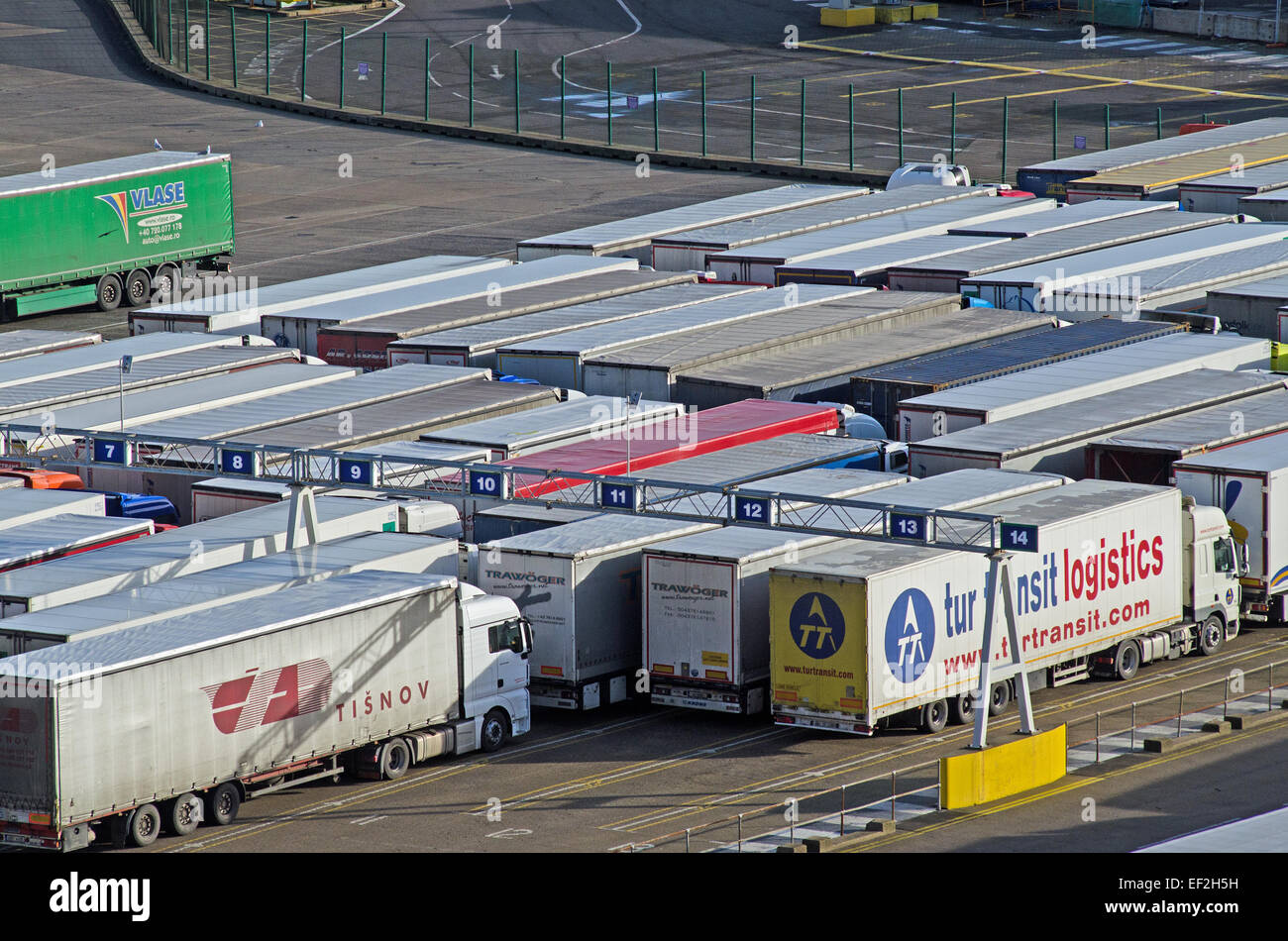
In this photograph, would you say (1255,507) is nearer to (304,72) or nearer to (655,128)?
(655,128)

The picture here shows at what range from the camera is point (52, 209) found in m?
72.7

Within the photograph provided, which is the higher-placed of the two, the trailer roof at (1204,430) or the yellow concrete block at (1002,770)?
the trailer roof at (1204,430)

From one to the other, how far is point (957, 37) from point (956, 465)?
72.4 meters

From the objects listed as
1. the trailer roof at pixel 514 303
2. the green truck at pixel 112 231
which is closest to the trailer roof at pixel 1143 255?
the trailer roof at pixel 514 303

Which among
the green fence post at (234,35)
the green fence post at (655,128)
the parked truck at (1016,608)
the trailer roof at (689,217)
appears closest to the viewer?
the parked truck at (1016,608)

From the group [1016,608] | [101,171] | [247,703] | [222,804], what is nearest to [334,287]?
[101,171]

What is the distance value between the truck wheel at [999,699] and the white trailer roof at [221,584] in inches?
418

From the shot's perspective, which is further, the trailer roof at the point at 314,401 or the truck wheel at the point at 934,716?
the trailer roof at the point at 314,401

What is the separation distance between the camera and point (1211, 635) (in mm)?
44125

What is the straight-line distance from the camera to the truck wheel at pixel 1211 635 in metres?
44.0

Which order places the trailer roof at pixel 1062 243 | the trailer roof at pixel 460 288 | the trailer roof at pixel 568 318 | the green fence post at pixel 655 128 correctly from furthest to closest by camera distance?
the green fence post at pixel 655 128, the trailer roof at pixel 1062 243, the trailer roof at pixel 460 288, the trailer roof at pixel 568 318

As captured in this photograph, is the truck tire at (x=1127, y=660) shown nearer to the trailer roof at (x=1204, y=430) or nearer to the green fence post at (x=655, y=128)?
the trailer roof at (x=1204, y=430)

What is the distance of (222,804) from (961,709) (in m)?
13.3
